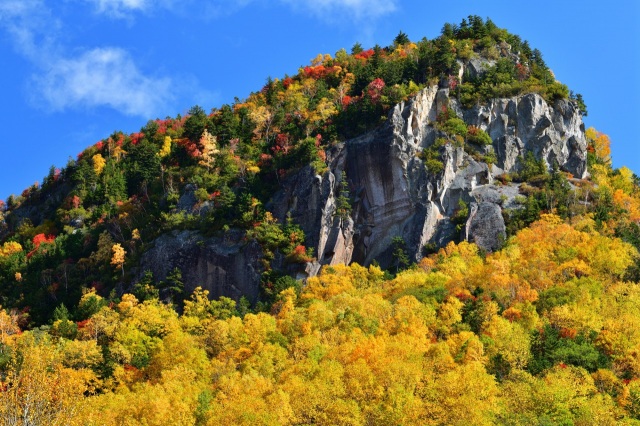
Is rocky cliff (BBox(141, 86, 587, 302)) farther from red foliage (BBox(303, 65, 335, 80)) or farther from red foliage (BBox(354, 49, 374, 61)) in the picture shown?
red foliage (BBox(354, 49, 374, 61))

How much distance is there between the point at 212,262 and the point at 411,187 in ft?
68.8

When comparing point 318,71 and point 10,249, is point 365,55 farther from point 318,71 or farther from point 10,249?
point 10,249

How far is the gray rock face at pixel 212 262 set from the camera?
7581 cm

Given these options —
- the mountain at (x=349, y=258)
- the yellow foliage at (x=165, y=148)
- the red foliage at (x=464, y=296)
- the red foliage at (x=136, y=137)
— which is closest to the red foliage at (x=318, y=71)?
the mountain at (x=349, y=258)

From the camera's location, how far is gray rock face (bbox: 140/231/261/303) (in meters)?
75.8

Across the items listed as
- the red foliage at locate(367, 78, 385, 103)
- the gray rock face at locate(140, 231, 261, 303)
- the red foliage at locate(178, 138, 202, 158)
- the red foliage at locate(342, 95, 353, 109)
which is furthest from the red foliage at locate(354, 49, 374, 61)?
the gray rock face at locate(140, 231, 261, 303)

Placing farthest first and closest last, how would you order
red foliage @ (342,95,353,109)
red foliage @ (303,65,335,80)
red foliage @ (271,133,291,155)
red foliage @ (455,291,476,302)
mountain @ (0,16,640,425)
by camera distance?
red foliage @ (303,65,335,80)
red foliage @ (342,95,353,109)
red foliage @ (271,133,291,155)
red foliage @ (455,291,476,302)
mountain @ (0,16,640,425)

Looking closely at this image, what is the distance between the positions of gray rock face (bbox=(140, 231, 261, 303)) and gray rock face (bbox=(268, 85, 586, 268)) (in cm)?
559

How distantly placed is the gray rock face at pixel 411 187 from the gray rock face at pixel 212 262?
5590mm

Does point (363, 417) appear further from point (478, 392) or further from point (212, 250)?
point (212, 250)

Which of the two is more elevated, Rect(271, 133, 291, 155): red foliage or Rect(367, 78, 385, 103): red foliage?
Rect(367, 78, 385, 103): red foliage

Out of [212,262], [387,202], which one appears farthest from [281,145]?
[212,262]

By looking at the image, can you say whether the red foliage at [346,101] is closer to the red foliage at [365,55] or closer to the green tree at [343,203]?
the green tree at [343,203]

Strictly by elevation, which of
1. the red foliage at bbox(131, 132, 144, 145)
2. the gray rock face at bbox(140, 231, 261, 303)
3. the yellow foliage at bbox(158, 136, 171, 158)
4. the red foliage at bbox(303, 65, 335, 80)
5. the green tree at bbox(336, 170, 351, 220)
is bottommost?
the gray rock face at bbox(140, 231, 261, 303)
